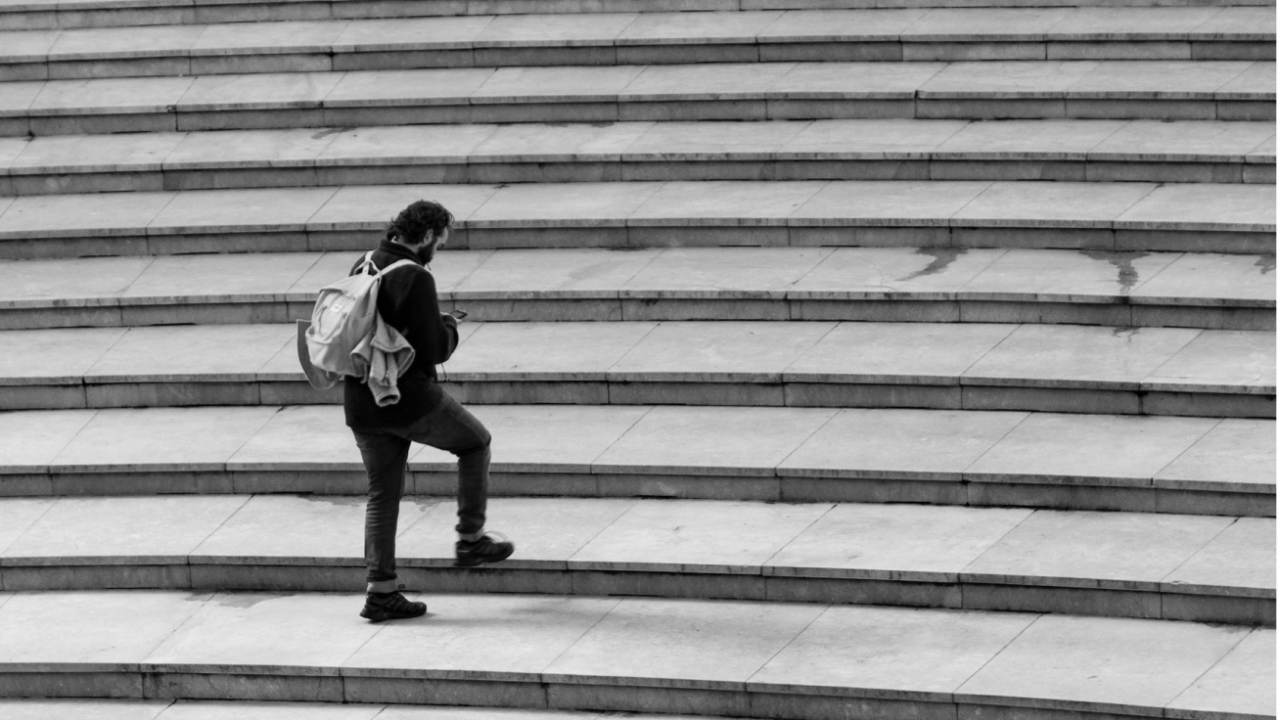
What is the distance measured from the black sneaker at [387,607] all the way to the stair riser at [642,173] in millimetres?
3509

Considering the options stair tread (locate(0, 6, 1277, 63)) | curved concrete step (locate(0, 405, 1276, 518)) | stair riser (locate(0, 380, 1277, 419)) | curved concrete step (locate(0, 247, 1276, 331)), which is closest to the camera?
curved concrete step (locate(0, 405, 1276, 518))

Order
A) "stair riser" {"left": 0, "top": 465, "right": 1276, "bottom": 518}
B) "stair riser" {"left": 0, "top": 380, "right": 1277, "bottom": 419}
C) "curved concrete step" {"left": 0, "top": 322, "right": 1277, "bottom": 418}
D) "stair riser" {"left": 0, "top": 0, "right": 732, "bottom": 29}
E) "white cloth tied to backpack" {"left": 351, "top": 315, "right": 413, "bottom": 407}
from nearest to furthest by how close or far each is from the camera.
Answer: "white cloth tied to backpack" {"left": 351, "top": 315, "right": 413, "bottom": 407}, "stair riser" {"left": 0, "top": 465, "right": 1276, "bottom": 518}, "stair riser" {"left": 0, "top": 380, "right": 1277, "bottom": 419}, "curved concrete step" {"left": 0, "top": 322, "right": 1277, "bottom": 418}, "stair riser" {"left": 0, "top": 0, "right": 732, "bottom": 29}

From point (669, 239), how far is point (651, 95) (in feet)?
4.07

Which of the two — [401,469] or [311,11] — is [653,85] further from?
[401,469]

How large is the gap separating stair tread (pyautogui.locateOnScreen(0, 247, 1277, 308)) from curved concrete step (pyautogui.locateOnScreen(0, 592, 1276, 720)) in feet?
6.77

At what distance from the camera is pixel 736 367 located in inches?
329

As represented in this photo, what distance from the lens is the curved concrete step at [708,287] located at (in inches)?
332

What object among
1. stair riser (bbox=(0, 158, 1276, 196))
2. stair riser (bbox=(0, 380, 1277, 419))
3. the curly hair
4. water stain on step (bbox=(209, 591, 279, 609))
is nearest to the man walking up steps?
the curly hair

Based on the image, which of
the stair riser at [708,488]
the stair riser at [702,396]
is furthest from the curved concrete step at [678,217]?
the stair riser at [708,488]

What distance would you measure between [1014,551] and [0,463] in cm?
429

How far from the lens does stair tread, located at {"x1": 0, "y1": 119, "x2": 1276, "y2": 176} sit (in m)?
9.50

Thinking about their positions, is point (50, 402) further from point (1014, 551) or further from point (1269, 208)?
point (1269, 208)

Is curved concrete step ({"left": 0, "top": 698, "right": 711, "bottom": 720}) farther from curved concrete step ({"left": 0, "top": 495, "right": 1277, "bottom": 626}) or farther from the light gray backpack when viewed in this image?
the light gray backpack

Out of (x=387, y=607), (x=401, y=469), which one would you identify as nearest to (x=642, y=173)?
(x=401, y=469)
